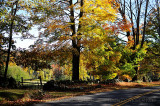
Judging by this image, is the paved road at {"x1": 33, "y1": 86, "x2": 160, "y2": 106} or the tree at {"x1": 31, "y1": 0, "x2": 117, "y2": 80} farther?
the tree at {"x1": 31, "y1": 0, "x2": 117, "y2": 80}

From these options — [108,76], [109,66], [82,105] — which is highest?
[109,66]

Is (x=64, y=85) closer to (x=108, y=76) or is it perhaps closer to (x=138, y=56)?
(x=108, y=76)

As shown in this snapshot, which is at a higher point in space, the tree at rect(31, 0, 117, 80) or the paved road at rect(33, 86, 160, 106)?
the tree at rect(31, 0, 117, 80)

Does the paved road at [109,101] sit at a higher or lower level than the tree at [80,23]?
lower

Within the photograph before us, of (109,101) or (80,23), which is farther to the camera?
(80,23)

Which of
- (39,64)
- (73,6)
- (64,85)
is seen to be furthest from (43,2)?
(64,85)

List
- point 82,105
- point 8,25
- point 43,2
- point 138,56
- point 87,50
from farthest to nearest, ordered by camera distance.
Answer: point 138,56 < point 87,50 < point 8,25 < point 43,2 < point 82,105

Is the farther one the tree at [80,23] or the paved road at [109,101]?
the tree at [80,23]

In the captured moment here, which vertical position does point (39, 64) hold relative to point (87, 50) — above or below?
below

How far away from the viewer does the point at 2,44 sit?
18.0 metres

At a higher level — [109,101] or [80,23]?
[80,23]

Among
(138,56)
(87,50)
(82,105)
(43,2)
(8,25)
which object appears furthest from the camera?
(138,56)

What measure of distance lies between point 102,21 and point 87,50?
3887 mm

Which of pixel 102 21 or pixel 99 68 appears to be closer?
pixel 102 21
